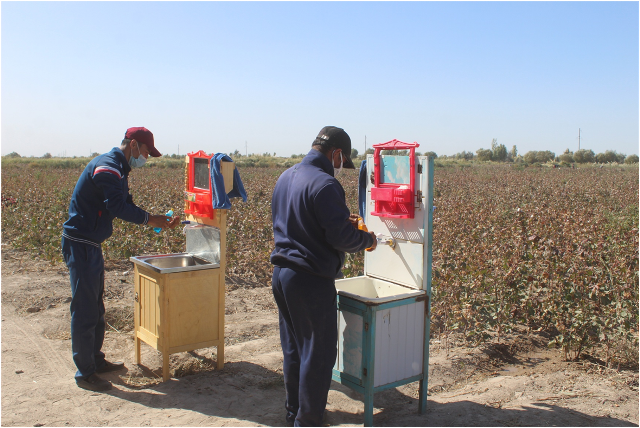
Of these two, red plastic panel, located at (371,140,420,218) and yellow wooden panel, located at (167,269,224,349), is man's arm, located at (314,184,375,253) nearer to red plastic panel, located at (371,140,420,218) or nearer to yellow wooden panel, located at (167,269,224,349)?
red plastic panel, located at (371,140,420,218)

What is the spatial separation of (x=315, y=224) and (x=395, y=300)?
80 centimetres

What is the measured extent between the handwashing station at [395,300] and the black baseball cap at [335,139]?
43 centimetres

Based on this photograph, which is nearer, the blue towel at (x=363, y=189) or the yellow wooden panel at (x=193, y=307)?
the blue towel at (x=363, y=189)

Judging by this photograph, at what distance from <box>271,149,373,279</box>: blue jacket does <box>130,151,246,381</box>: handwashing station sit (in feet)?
3.76

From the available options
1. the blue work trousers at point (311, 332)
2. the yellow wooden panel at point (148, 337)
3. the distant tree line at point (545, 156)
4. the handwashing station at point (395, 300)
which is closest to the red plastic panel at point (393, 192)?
the handwashing station at point (395, 300)

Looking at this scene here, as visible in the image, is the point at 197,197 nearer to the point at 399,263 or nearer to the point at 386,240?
the point at 386,240

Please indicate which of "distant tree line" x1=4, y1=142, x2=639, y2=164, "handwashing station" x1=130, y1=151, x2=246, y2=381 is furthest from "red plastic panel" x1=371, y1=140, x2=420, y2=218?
"distant tree line" x1=4, y1=142, x2=639, y2=164

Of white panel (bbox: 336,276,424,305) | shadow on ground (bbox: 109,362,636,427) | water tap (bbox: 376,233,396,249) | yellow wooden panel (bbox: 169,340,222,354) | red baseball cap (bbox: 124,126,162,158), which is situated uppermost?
red baseball cap (bbox: 124,126,162,158)

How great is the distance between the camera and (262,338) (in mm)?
5379

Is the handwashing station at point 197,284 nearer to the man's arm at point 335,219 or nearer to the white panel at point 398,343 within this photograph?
the man's arm at point 335,219

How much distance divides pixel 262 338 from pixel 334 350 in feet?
7.40

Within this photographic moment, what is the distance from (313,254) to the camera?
10.3ft

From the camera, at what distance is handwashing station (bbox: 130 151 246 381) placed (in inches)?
167

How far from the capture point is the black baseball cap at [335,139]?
330cm
